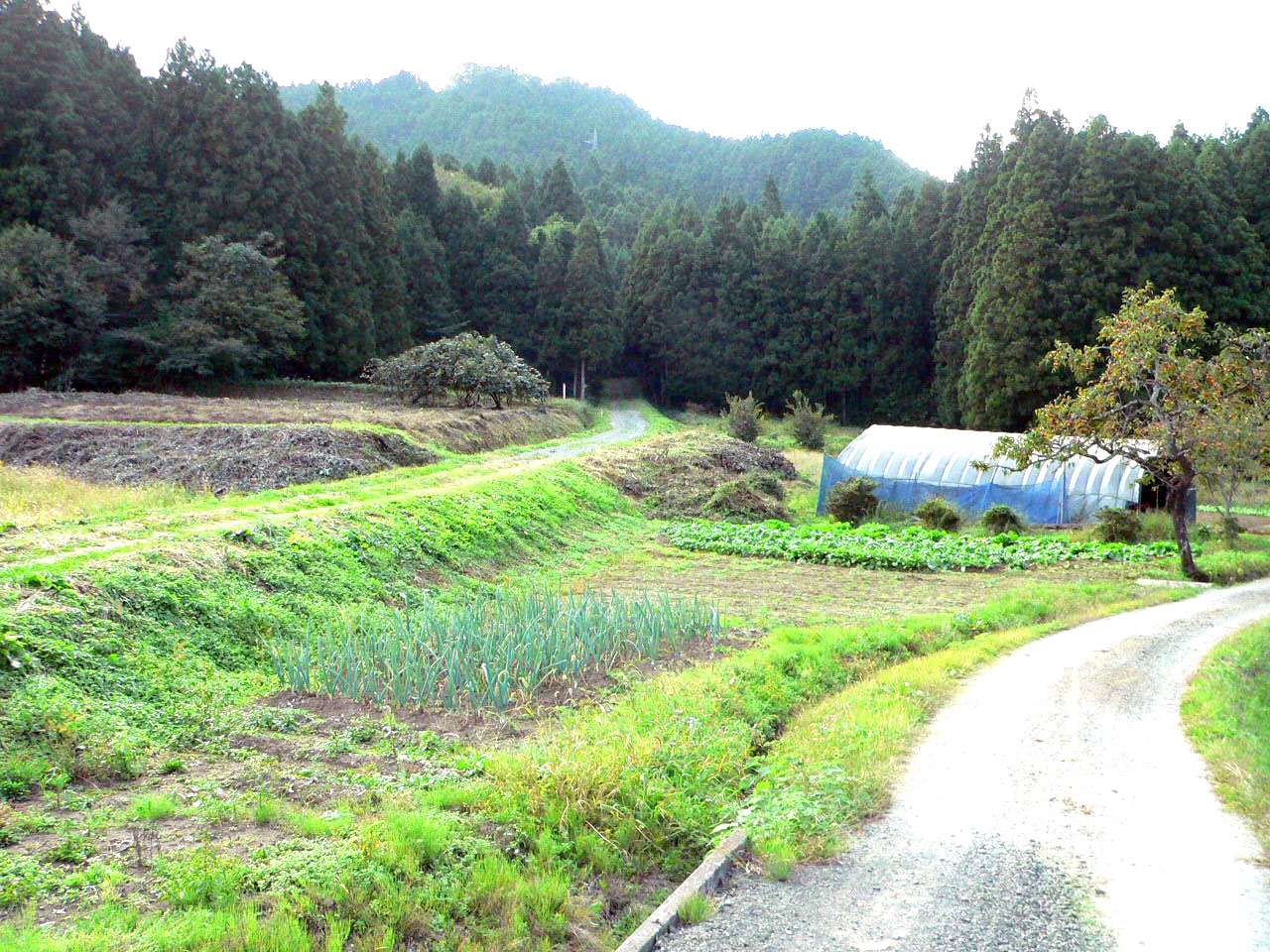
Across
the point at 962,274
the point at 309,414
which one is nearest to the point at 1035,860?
the point at 309,414

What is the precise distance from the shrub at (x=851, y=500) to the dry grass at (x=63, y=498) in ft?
47.1

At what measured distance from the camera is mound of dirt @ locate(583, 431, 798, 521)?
23938 mm

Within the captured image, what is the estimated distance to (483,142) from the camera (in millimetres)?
135750

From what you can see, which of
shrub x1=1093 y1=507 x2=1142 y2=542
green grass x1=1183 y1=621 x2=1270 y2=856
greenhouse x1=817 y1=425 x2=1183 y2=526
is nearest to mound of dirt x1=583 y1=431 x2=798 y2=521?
greenhouse x1=817 y1=425 x2=1183 y2=526

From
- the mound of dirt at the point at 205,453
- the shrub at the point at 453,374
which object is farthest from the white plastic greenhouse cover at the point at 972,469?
the shrub at the point at 453,374

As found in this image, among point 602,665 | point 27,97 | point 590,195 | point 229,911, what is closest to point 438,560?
point 602,665

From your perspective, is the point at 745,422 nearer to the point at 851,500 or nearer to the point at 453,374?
the point at 453,374

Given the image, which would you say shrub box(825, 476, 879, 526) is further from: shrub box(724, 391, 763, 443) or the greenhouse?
shrub box(724, 391, 763, 443)

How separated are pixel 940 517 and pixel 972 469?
3421mm

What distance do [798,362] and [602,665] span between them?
155 ft

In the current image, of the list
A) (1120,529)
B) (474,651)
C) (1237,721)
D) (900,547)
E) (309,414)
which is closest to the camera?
(1237,721)

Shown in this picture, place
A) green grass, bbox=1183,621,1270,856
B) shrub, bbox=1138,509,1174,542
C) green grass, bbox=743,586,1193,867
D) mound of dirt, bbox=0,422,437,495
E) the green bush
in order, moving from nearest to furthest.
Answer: green grass, bbox=743,586,1193,867 < green grass, bbox=1183,621,1270,856 < mound of dirt, bbox=0,422,437,495 < shrub, bbox=1138,509,1174,542 < the green bush

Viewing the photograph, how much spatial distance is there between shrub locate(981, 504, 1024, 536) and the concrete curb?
59.6 ft

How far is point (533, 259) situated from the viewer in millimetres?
60625
